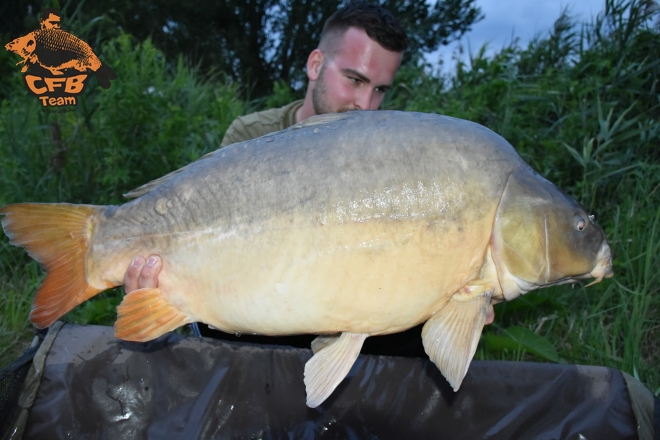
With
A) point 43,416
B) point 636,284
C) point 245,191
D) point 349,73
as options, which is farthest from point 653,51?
point 43,416

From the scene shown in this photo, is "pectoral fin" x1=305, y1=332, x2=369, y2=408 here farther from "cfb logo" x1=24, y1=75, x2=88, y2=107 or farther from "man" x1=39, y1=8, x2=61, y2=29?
"man" x1=39, y1=8, x2=61, y2=29

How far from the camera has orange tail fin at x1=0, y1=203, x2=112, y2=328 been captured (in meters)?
1.19

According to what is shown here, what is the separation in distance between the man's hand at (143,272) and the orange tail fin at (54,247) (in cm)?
9

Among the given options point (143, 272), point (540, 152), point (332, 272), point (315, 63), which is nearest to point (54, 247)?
point (143, 272)

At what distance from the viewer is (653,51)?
2.80m

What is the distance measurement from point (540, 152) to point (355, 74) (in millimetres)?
1226

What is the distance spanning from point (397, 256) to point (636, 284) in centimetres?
149

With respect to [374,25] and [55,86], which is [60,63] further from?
[374,25]

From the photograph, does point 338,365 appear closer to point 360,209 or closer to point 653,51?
point 360,209

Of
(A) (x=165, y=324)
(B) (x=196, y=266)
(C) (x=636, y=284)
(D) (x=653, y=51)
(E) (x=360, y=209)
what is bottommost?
(C) (x=636, y=284)

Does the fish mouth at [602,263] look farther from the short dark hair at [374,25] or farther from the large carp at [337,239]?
the short dark hair at [374,25]

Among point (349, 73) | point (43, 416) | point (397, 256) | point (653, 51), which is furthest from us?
point (653, 51)

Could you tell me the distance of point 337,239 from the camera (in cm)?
113

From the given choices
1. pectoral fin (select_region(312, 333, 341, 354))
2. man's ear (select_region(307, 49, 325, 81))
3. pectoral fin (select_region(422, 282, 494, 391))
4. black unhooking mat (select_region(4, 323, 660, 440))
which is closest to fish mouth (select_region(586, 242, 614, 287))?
pectoral fin (select_region(422, 282, 494, 391))
